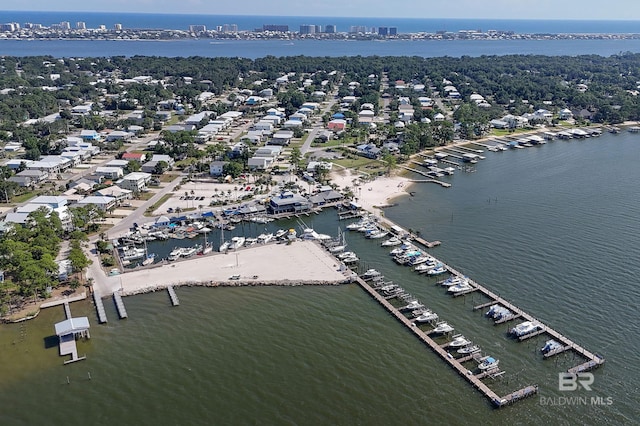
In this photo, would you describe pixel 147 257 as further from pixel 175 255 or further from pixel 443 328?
pixel 443 328

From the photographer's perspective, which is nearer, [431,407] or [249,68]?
[431,407]

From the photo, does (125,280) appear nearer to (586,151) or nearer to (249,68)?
(586,151)

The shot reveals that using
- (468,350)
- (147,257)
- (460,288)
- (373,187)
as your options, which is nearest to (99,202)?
(147,257)

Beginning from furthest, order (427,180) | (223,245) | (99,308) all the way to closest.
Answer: (427,180), (223,245), (99,308)

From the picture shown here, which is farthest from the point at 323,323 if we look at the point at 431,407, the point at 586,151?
the point at 586,151

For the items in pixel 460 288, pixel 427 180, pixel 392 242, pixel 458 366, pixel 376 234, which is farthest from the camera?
pixel 427 180

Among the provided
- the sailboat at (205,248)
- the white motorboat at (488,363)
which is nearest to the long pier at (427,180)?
the sailboat at (205,248)

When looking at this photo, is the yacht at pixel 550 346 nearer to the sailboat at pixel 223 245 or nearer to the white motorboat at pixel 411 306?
the white motorboat at pixel 411 306
